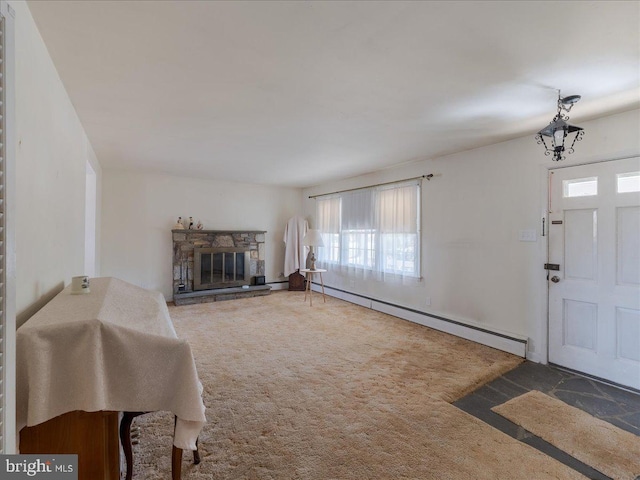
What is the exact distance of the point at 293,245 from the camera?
263 inches

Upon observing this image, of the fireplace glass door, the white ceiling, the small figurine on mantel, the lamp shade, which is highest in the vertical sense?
the white ceiling

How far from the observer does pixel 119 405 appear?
3.94ft

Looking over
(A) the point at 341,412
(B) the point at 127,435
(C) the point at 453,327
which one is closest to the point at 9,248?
(B) the point at 127,435

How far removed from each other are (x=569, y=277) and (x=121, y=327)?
3.75m

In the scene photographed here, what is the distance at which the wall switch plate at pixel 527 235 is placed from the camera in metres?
3.21

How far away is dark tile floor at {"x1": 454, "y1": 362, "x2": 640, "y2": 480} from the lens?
195 cm

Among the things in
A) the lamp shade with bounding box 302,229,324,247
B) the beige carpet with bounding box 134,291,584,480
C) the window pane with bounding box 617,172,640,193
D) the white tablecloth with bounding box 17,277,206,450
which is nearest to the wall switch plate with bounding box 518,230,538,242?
the window pane with bounding box 617,172,640,193

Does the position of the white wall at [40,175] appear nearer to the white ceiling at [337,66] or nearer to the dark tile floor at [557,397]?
the white ceiling at [337,66]

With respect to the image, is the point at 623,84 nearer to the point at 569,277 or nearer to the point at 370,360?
the point at 569,277

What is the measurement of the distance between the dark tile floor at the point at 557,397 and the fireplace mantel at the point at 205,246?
479cm

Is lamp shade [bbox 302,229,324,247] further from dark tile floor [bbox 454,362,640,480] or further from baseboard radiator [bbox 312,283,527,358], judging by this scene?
dark tile floor [bbox 454,362,640,480]

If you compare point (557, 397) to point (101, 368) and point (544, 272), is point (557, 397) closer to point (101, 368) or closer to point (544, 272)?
point (544, 272)

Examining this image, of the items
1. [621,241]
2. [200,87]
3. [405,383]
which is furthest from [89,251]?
[621,241]

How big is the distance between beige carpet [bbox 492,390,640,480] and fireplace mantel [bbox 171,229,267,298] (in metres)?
5.03
